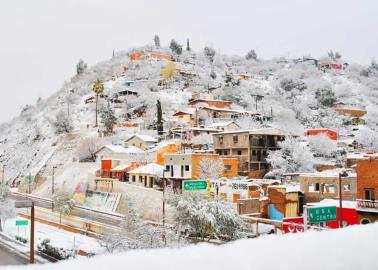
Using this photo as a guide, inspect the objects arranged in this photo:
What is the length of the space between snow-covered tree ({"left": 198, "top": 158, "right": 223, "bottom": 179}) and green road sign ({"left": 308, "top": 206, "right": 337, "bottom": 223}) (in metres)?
5.66

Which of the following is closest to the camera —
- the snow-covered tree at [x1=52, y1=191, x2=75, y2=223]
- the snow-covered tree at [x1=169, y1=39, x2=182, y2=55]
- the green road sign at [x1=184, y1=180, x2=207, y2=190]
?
the green road sign at [x1=184, y1=180, x2=207, y2=190]

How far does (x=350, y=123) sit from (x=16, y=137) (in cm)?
2054

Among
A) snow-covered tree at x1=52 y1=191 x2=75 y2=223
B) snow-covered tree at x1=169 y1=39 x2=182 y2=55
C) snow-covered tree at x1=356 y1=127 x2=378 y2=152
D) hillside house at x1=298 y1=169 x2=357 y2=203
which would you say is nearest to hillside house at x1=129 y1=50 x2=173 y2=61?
snow-covered tree at x1=169 y1=39 x2=182 y2=55

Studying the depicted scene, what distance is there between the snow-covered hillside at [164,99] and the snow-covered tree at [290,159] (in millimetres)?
4456

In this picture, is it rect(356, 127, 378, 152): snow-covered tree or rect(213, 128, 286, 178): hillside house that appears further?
rect(356, 127, 378, 152): snow-covered tree

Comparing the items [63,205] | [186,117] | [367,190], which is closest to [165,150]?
[63,205]

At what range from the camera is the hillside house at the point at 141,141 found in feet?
65.1

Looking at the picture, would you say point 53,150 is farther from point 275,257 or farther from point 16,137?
point 275,257

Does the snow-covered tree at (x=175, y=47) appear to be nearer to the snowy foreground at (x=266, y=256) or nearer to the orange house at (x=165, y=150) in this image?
the orange house at (x=165, y=150)

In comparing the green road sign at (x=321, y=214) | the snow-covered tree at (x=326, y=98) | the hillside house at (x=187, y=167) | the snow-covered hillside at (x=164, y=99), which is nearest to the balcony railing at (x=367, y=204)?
the green road sign at (x=321, y=214)

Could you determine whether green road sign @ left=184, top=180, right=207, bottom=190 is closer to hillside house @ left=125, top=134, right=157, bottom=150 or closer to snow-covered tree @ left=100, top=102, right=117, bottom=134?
hillside house @ left=125, top=134, right=157, bottom=150

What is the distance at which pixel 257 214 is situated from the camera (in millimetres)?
10867

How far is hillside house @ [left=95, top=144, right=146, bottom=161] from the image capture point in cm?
1792

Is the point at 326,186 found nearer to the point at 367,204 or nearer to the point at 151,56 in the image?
the point at 367,204
